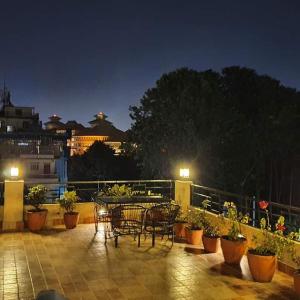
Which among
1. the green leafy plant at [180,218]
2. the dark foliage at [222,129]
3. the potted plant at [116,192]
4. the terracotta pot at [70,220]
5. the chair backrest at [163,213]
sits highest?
the dark foliage at [222,129]

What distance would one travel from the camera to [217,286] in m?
4.92

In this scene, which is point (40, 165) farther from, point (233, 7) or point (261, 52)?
point (233, 7)

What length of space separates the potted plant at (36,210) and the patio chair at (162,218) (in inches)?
83.7

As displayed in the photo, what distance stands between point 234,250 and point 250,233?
0.76m

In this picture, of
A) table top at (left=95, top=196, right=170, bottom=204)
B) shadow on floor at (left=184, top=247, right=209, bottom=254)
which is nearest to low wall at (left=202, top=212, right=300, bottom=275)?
shadow on floor at (left=184, top=247, right=209, bottom=254)

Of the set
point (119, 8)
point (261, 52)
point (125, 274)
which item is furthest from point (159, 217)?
point (261, 52)

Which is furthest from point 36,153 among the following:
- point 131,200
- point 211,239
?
point 211,239

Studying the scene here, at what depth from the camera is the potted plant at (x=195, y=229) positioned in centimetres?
698

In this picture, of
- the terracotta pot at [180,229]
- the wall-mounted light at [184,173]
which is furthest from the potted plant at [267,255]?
the wall-mounted light at [184,173]

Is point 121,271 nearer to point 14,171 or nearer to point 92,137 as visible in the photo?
point 14,171

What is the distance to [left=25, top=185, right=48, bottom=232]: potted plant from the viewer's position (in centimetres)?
777

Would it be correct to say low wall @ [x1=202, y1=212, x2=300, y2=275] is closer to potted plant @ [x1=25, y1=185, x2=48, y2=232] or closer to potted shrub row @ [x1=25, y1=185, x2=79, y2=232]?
potted shrub row @ [x1=25, y1=185, x2=79, y2=232]

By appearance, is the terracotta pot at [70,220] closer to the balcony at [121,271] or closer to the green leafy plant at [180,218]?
the balcony at [121,271]

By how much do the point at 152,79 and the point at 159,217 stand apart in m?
12.4
